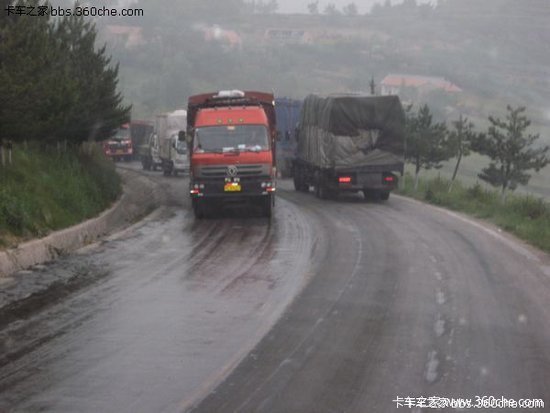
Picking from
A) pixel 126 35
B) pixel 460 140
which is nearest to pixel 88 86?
pixel 460 140

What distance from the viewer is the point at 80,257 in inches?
590

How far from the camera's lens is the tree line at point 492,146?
2967 centimetres

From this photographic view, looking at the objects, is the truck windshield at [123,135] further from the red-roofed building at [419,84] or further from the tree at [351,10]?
the tree at [351,10]

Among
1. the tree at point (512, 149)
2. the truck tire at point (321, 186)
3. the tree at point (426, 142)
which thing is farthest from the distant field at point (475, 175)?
the truck tire at point (321, 186)

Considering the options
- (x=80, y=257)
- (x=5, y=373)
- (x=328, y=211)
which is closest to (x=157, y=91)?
(x=328, y=211)

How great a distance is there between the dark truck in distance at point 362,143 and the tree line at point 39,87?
7.68m

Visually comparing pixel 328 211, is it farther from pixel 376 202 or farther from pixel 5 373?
pixel 5 373

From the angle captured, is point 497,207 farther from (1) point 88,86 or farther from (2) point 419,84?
(2) point 419,84

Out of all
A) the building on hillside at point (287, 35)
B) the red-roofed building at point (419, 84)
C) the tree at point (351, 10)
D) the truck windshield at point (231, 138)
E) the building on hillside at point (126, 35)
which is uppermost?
the tree at point (351, 10)

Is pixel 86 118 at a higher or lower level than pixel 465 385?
higher

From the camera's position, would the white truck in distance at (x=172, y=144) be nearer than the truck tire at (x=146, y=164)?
Yes

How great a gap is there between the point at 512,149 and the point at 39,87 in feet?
62.2

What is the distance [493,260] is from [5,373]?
1021 centimetres

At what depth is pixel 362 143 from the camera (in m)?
28.2
